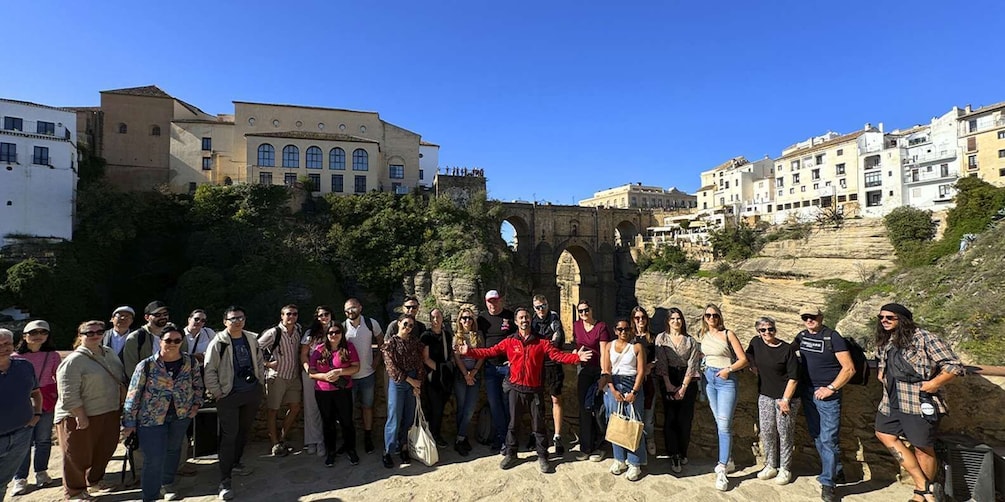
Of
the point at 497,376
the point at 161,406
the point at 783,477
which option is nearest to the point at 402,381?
the point at 497,376

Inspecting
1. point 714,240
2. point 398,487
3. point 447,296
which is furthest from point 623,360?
point 714,240

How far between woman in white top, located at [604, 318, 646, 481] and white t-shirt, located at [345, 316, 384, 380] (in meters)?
2.50

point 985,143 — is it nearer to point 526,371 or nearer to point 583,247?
point 583,247

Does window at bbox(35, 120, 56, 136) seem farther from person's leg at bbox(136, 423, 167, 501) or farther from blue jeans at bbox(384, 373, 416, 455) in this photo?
blue jeans at bbox(384, 373, 416, 455)

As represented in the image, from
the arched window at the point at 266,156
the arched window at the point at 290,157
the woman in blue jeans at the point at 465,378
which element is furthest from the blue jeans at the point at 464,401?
the arched window at the point at 266,156

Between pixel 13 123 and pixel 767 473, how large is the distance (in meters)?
33.4

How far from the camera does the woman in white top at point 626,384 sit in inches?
163

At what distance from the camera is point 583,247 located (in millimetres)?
41594

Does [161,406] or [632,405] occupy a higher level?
[161,406]

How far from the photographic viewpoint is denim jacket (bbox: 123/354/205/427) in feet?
12.1

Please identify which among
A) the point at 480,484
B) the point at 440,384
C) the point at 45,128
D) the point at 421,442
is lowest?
the point at 480,484

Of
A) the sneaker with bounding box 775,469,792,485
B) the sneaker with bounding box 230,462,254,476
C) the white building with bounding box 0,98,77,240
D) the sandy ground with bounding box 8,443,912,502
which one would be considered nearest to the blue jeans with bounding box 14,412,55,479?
the sandy ground with bounding box 8,443,912,502

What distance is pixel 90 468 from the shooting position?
4012mm

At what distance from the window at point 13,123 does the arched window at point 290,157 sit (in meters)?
12.1
